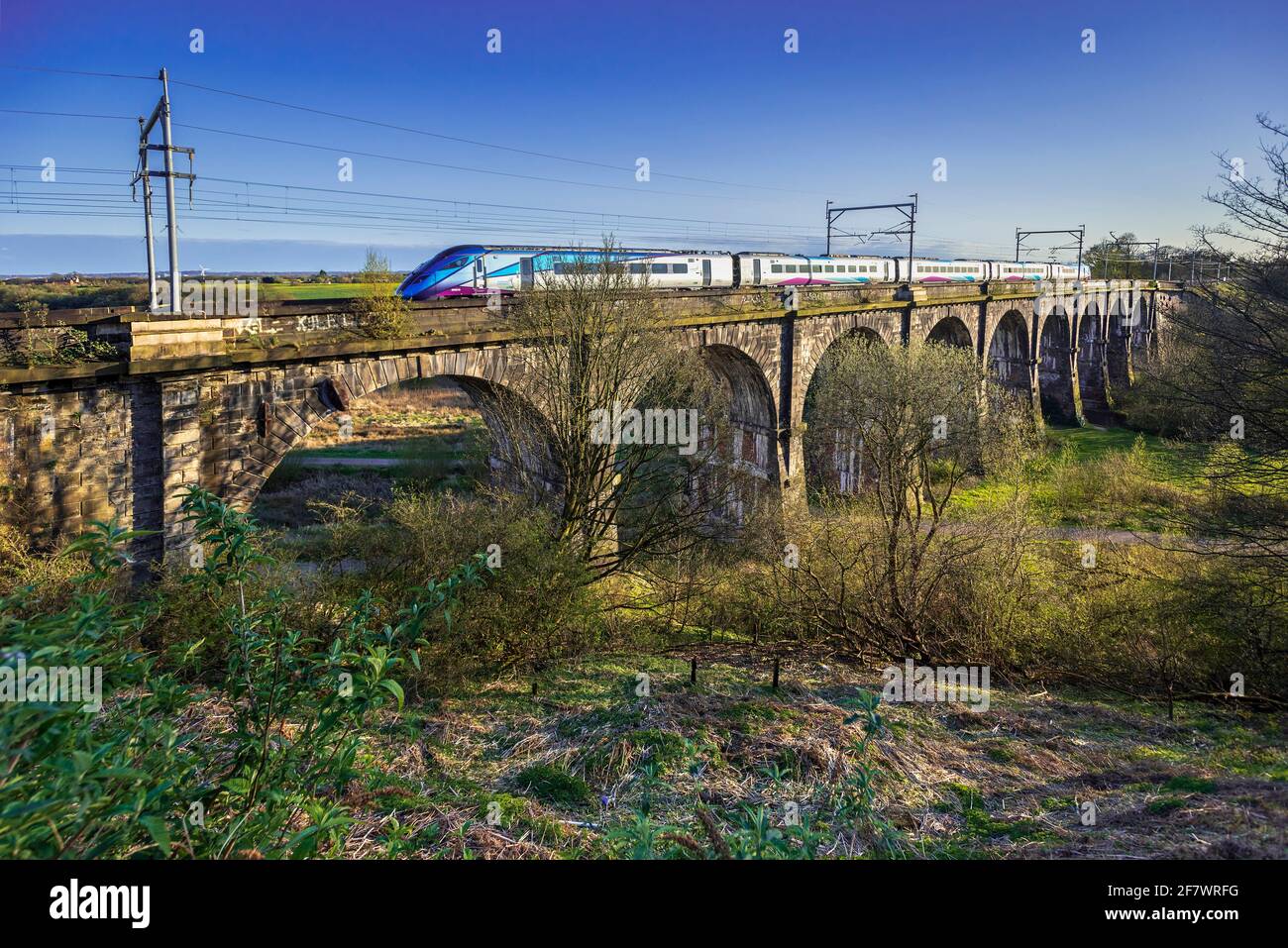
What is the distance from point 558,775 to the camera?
24.6 feet

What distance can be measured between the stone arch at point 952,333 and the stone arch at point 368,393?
979 inches

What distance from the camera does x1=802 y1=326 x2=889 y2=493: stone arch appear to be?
24250 mm

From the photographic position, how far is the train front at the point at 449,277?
21.2 m

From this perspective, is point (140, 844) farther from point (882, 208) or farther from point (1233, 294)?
point (882, 208)

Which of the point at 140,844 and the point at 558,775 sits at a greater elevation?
the point at 140,844

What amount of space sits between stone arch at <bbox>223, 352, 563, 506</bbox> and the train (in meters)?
1.94

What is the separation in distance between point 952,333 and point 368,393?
2883cm

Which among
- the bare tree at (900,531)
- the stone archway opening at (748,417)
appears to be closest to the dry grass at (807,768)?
the bare tree at (900,531)

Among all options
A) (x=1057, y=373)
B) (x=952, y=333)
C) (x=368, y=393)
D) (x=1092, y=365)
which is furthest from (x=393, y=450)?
(x=1092, y=365)

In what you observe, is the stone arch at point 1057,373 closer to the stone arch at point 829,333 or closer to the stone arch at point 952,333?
the stone arch at point 952,333

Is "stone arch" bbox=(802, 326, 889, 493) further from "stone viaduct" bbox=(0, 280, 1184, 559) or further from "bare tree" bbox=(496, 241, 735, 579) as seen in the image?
"bare tree" bbox=(496, 241, 735, 579)

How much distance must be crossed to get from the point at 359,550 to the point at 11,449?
4013 mm
